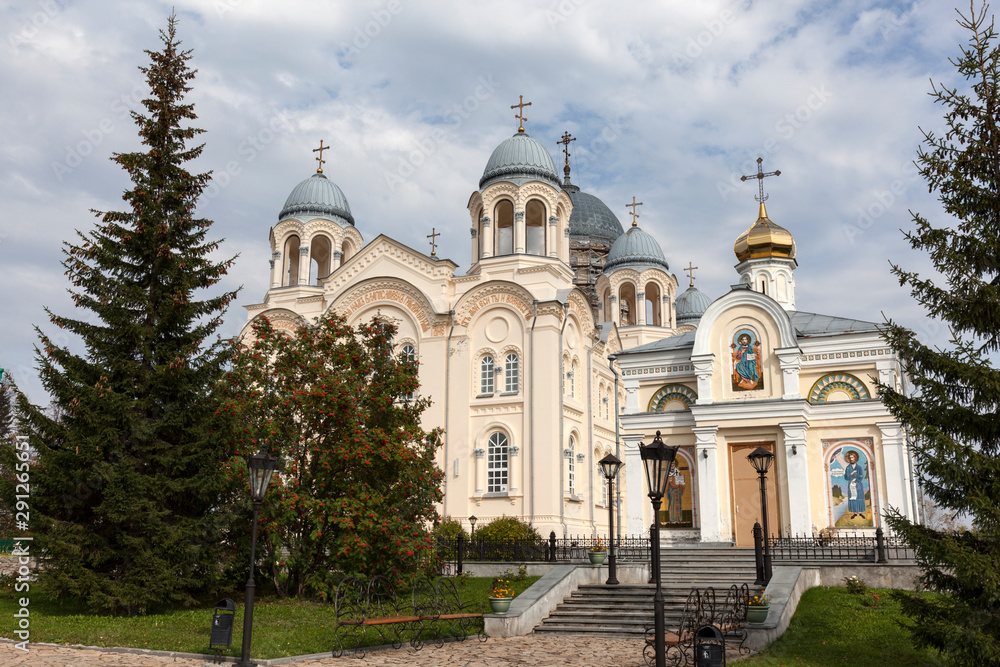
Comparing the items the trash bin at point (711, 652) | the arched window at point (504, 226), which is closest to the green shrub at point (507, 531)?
the arched window at point (504, 226)

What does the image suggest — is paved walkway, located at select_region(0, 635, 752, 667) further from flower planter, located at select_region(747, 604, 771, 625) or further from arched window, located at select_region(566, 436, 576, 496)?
arched window, located at select_region(566, 436, 576, 496)

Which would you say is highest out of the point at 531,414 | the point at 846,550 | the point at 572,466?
the point at 531,414

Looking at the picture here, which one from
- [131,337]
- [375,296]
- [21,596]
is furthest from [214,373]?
[375,296]

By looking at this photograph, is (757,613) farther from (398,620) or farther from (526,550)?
(526,550)

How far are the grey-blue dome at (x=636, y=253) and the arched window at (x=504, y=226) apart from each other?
839cm

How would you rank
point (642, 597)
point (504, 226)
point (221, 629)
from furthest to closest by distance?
point (504, 226) < point (642, 597) < point (221, 629)

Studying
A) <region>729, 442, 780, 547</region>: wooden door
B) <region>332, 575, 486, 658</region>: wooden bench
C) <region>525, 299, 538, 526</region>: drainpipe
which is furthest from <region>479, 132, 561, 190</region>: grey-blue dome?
<region>332, 575, 486, 658</region>: wooden bench

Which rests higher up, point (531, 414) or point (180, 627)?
point (531, 414)

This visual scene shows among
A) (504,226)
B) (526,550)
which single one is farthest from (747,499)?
(504,226)

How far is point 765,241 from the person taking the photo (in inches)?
1042

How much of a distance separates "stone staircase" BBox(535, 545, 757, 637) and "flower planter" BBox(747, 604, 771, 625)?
158 centimetres

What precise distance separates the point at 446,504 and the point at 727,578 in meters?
12.7

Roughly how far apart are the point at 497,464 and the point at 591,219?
23248 millimetres

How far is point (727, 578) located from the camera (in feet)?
53.7
